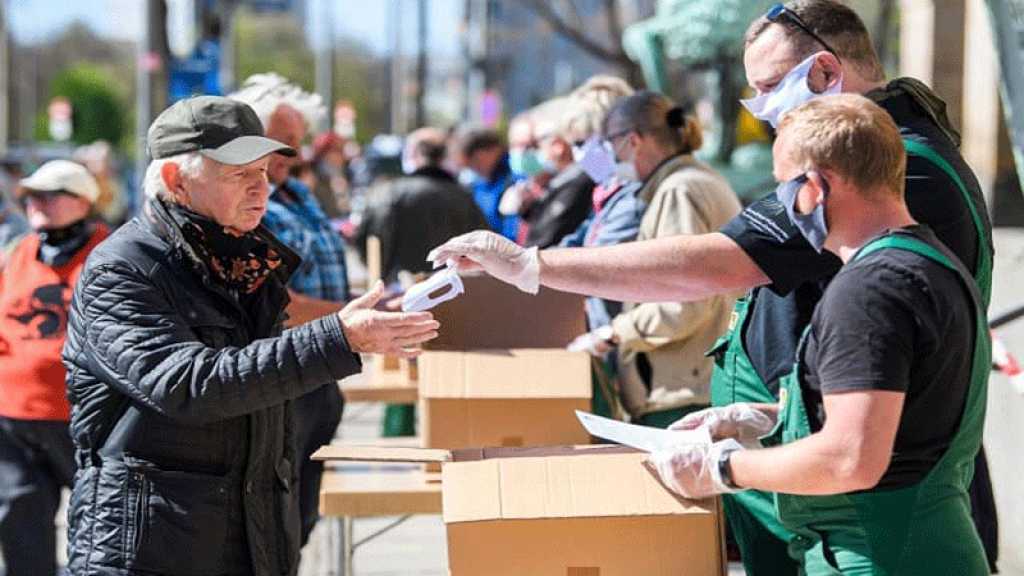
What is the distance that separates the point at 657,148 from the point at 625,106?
22 cm

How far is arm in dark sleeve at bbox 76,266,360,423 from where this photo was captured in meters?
3.44

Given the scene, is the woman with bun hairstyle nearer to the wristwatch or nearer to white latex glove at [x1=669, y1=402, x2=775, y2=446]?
white latex glove at [x1=669, y1=402, x2=775, y2=446]

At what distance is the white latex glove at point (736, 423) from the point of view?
3496mm

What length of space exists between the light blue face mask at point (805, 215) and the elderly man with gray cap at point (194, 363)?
84 centimetres

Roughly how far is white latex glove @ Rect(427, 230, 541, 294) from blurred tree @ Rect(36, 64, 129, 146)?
59512 millimetres

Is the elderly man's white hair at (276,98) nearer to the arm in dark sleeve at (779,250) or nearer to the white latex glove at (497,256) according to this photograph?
the white latex glove at (497,256)

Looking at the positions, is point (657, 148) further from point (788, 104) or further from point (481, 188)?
point (481, 188)

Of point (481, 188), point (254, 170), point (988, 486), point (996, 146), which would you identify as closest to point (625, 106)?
point (988, 486)

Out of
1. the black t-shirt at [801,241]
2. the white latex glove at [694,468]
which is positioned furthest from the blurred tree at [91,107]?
the white latex glove at [694,468]

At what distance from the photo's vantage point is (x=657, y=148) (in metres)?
5.76

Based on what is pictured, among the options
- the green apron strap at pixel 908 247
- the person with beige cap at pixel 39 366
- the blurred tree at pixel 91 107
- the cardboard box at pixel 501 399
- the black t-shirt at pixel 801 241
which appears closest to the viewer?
the green apron strap at pixel 908 247

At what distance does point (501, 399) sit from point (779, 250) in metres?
1.62

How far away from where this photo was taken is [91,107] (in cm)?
6425

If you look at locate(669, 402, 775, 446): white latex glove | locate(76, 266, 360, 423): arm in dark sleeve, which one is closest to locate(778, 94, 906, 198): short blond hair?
locate(669, 402, 775, 446): white latex glove
